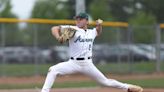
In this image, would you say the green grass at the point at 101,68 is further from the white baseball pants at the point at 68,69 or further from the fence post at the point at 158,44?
the white baseball pants at the point at 68,69

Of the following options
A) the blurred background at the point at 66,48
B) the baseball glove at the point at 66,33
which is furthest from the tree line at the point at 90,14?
the baseball glove at the point at 66,33

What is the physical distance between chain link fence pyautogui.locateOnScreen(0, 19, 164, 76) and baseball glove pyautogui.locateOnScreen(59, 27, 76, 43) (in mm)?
14548

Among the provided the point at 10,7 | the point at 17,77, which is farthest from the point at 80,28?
the point at 10,7

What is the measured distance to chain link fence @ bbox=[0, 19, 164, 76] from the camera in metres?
27.0

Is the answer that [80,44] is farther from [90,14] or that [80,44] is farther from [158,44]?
[90,14]

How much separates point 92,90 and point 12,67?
11368 mm

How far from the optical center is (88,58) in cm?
1178

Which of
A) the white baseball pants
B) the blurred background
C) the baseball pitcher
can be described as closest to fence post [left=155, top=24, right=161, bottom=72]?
the blurred background

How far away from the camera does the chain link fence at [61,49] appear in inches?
1061

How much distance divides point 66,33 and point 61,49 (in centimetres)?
1755

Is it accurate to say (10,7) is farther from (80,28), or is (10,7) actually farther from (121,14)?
(80,28)

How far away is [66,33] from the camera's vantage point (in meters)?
11.4

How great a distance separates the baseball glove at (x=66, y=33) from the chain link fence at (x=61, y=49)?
47.7 feet

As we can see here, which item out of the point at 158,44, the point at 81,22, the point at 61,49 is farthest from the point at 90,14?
the point at 81,22
